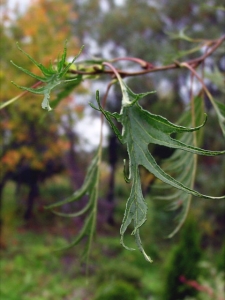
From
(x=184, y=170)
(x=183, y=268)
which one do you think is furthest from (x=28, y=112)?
(x=184, y=170)

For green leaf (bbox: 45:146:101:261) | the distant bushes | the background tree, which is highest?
the background tree

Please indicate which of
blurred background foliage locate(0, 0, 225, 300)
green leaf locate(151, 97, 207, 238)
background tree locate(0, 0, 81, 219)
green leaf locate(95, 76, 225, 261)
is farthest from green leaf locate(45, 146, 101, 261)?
background tree locate(0, 0, 81, 219)

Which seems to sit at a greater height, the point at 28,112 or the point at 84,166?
the point at 28,112

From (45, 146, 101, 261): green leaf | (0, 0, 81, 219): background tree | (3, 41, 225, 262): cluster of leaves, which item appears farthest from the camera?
(0, 0, 81, 219): background tree

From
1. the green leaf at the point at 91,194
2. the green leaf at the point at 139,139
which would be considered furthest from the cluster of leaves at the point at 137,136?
the green leaf at the point at 91,194

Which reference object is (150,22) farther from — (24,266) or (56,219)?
(24,266)

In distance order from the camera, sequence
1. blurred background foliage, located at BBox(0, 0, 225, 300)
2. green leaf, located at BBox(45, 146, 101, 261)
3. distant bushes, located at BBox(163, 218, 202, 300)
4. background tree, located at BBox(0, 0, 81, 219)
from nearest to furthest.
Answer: green leaf, located at BBox(45, 146, 101, 261) < distant bushes, located at BBox(163, 218, 202, 300) < blurred background foliage, located at BBox(0, 0, 225, 300) < background tree, located at BBox(0, 0, 81, 219)

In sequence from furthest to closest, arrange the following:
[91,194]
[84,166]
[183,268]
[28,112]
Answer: [84,166]
[28,112]
[183,268]
[91,194]

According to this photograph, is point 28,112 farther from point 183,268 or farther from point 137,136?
point 137,136

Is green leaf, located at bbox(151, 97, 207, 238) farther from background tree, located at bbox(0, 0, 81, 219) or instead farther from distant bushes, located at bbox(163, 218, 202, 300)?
background tree, located at bbox(0, 0, 81, 219)
